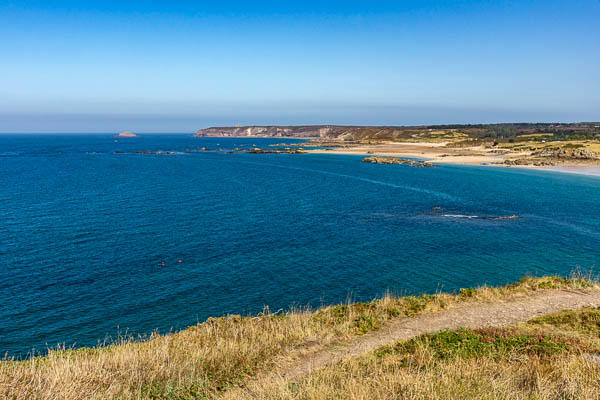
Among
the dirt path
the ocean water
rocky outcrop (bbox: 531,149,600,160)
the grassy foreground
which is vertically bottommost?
the ocean water

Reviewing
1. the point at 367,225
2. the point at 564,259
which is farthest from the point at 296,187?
the point at 564,259

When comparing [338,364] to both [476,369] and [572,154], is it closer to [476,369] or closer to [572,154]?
[476,369]

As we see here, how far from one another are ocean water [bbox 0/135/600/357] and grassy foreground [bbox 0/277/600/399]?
7.77 metres

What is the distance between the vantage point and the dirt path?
1298cm

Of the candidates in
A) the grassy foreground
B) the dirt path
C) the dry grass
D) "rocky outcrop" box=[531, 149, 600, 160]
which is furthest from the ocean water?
"rocky outcrop" box=[531, 149, 600, 160]

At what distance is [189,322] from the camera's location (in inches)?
892

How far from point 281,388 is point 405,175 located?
87054 millimetres

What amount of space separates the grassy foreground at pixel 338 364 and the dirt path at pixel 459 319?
57 centimetres

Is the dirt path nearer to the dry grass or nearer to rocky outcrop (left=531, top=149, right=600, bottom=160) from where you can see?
the dry grass

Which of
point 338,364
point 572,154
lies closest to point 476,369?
point 338,364

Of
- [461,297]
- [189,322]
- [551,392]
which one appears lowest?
[189,322]

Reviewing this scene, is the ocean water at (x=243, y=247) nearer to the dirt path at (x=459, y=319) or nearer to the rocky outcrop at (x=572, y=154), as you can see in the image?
the dirt path at (x=459, y=319)

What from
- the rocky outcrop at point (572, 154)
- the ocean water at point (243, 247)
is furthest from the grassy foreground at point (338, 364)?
the rocky outcrop at point (572, 154)

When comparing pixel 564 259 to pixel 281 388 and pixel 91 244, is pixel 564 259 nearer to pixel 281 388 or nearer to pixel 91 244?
pixel 281 388
